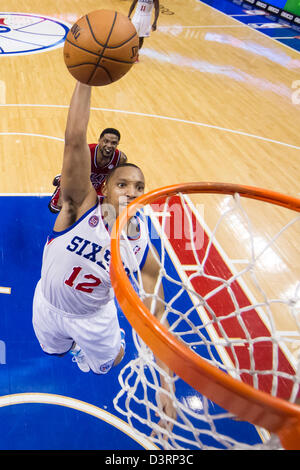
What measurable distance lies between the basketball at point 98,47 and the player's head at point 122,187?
20.5 inches

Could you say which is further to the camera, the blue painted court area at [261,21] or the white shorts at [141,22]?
the blue painted court area at [261,21]

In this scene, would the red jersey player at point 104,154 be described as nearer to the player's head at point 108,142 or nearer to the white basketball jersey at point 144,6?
the player's head at point 108,142

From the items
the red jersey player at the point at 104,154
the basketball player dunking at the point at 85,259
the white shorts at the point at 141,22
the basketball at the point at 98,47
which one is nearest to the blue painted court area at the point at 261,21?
the white shorts at the point at 141,22

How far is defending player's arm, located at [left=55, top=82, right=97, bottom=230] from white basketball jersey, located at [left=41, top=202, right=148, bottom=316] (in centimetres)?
15

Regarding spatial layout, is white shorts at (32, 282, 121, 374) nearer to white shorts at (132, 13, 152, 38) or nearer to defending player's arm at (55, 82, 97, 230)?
defending player's arm at (55, 82, 97, 230)

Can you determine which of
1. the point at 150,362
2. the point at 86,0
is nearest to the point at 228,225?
the point at 150,362

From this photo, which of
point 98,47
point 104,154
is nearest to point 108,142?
point 104,154

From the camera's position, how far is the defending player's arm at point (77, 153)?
175cm

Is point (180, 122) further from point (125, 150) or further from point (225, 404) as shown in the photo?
point (225, 404)

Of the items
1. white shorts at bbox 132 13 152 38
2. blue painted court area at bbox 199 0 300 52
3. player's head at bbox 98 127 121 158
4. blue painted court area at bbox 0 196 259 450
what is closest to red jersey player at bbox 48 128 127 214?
player's head at bbox 98 127 121 158

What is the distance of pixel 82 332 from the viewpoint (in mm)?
2549

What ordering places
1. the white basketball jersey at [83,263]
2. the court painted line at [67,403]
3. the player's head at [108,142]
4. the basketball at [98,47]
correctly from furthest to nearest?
the player's head at [108,142] < the court painted line at [67,403] < the white basketball jersey at [83,263] < the basketball at [98,47]

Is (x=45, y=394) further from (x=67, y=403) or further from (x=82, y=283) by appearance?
(x=82, y=283)

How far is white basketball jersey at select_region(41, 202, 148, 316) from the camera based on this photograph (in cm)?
214
